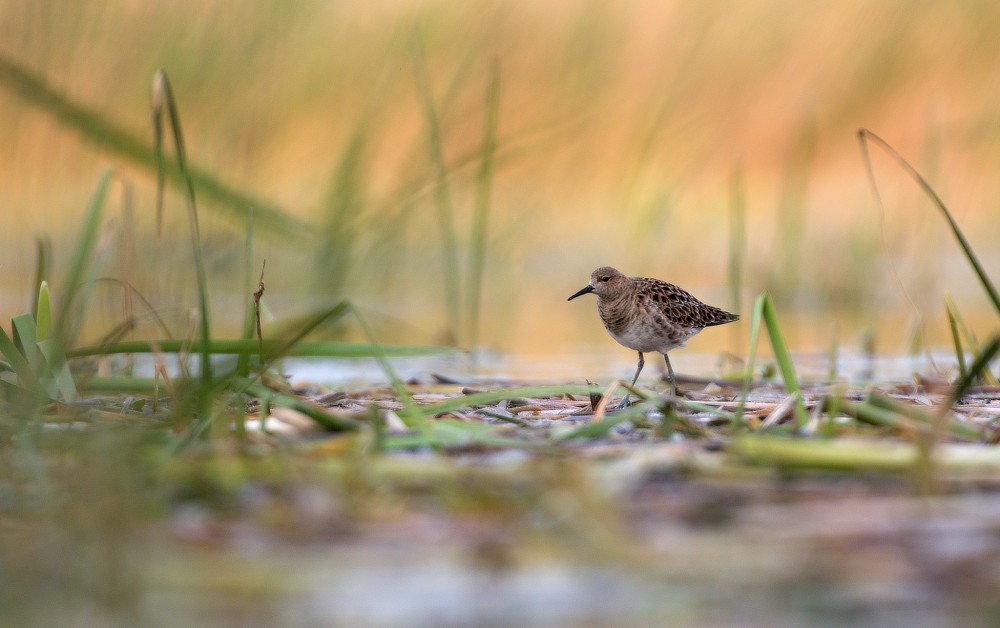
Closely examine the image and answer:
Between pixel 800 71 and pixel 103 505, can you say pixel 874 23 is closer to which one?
pixel 103 505

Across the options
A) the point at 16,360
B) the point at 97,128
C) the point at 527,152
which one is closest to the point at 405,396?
the point at 97,128

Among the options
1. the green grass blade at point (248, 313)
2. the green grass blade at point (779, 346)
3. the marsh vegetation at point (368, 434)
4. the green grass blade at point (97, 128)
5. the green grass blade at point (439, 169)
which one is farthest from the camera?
the green grass blade at point (439, 169)

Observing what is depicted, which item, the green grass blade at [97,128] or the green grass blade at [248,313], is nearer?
the green grass blade at [97,128]

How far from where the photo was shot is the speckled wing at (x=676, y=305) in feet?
19.3

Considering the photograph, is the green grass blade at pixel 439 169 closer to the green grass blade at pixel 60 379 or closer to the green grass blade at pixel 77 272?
the green grass blade at pixel 77 272

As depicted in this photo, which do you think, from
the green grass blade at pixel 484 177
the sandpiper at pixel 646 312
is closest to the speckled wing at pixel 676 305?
the sandpiper at pixel 646 312

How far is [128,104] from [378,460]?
2893 millimetres

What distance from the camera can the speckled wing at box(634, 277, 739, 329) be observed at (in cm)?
589

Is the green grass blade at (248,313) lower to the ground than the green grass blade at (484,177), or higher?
lower

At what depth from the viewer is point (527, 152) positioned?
551cm

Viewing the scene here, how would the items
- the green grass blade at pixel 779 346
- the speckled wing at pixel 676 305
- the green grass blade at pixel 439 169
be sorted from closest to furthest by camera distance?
the green grass blade at pixel 779 346 < the green grass blade at pixel 439 169 < the speckled wing at pixel 676 305

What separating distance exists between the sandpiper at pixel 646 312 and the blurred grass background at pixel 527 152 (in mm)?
316

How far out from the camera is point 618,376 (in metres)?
5.96

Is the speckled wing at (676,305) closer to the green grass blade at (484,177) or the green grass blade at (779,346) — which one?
the green grass blade at (484,177)
